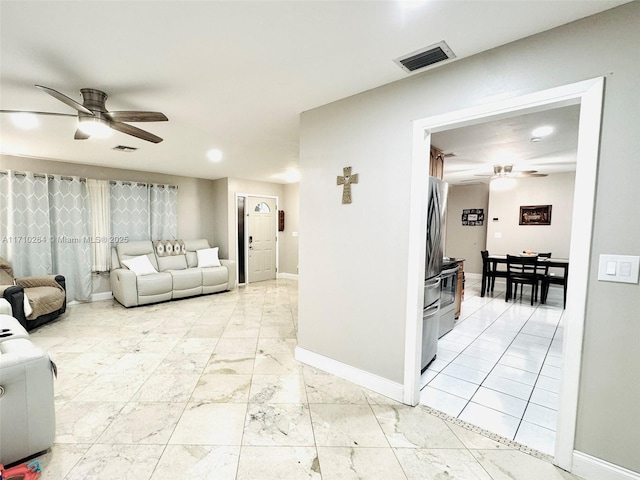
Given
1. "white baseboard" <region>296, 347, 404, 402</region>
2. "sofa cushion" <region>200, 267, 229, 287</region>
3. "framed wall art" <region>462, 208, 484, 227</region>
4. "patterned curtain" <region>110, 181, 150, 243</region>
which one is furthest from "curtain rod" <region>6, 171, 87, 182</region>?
"framed wall art" <region>462, 208, 484, 227</region>

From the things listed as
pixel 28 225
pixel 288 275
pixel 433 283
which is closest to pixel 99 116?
pixel 433 283

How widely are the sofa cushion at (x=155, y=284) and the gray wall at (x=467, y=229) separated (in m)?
6.51

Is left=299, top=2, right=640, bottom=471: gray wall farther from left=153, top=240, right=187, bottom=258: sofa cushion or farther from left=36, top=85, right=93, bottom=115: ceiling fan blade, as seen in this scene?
left=153, top=240, right=187, bottom=258: sofa cushion

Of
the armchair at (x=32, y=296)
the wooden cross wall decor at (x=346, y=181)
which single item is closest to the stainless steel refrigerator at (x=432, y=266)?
the wooden cross wall decor at (x=346, y=181)

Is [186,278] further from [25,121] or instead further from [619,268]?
[619,268]

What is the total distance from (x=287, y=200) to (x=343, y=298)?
516 cm

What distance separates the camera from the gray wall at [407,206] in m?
1.42

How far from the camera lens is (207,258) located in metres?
5.88

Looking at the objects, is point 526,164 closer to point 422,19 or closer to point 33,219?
point 422,19

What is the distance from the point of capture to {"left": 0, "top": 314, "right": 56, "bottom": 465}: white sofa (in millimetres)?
1535

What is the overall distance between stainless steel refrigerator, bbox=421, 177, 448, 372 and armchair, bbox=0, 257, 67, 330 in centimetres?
448

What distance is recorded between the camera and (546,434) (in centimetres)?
188

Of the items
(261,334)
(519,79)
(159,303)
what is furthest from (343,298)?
(159,303)

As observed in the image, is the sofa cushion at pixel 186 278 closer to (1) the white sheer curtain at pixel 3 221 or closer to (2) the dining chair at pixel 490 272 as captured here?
(1) the white sheer curtain at pixel 3 221
